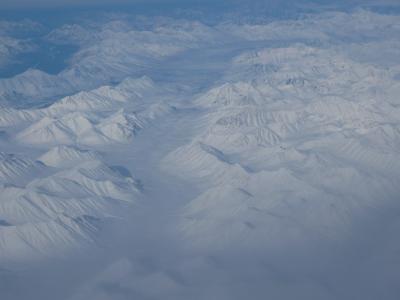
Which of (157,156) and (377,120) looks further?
(377,120)

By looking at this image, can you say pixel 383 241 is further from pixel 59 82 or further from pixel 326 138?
pixel 59 82

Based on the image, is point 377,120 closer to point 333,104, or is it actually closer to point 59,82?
point 333,104

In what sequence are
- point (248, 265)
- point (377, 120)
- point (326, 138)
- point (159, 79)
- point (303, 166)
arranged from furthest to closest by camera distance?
1. point (159, 79)
2. point (377, 120)
3. point (326, 138)
4. point (303, 166)
5. point (248, 265)

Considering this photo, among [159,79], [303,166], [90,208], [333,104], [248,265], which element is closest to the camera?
[248,265]

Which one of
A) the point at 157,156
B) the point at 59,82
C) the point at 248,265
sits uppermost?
the point at 248,265

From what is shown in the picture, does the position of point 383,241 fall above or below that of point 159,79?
above

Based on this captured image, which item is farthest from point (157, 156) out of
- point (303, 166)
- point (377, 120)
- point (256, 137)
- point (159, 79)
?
point (159, 79)
